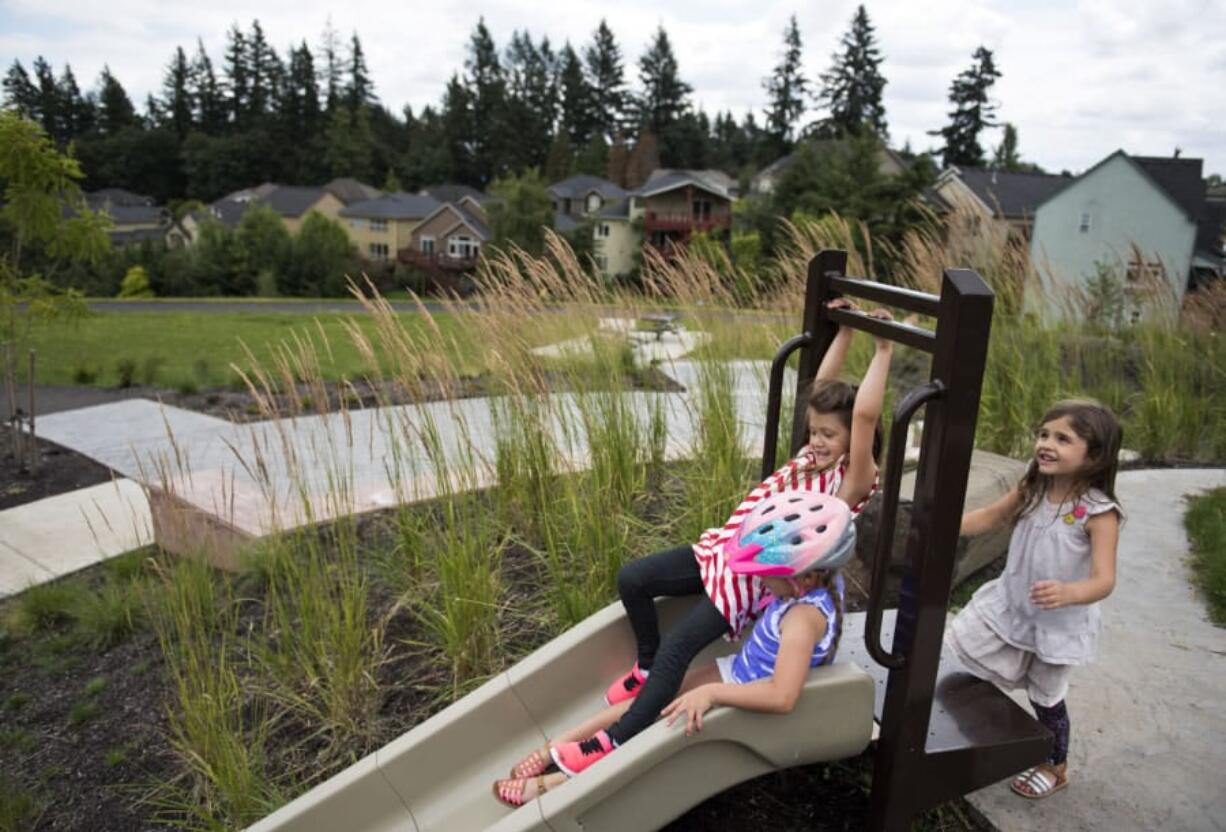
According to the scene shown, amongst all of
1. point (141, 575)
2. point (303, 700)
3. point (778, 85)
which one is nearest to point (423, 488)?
point (303, 700)

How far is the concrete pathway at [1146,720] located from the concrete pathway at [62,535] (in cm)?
392

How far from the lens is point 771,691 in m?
1.93

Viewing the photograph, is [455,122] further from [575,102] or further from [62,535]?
[62,535]

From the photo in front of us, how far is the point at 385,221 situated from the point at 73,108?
47850 millimetres

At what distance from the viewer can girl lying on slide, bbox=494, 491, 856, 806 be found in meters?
1.94

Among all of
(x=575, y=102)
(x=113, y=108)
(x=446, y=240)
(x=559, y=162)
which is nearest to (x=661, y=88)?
(x=575, y=102)

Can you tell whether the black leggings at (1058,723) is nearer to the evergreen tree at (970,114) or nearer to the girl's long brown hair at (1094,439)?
the girl's long brown hair at (1094,439)

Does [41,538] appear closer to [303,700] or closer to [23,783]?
[23,783]

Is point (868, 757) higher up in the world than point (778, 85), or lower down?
lower down

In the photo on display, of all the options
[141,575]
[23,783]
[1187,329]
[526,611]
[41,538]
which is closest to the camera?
[23,783]

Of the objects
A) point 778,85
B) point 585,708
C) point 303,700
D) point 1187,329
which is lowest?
point 303,700

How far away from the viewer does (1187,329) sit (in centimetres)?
615

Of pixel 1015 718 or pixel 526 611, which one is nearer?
pixel 1015 718

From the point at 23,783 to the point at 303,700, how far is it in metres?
0.88
